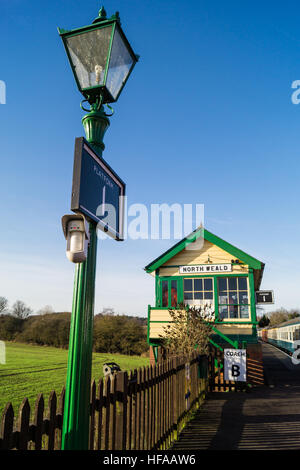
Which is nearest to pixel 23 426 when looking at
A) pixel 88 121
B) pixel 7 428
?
pixel 7 428

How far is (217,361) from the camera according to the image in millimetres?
12031

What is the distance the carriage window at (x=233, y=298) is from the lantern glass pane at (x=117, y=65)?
42.8ft

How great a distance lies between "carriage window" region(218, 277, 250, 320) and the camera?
48.7 ft

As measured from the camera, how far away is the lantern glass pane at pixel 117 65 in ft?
9.87

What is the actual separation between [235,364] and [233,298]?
4432 millimetres

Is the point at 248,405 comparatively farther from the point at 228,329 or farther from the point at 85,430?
the point at 85,430

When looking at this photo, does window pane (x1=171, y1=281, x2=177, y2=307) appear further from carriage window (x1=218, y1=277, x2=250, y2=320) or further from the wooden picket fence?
the wooden picket fence

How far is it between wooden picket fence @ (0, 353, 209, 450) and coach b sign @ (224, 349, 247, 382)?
415 centimetres

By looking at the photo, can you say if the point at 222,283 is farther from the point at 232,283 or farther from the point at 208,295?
the point at 208,295

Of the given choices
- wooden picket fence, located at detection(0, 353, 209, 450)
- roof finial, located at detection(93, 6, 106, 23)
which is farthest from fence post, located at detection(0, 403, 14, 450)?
roof finial, located at detection(93, 6, 106, 23)

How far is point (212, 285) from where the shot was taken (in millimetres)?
15555

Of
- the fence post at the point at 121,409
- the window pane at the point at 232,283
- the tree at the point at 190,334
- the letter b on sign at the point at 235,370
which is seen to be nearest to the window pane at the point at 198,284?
the window pane at the point at 232,283

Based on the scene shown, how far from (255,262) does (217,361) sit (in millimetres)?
4997
